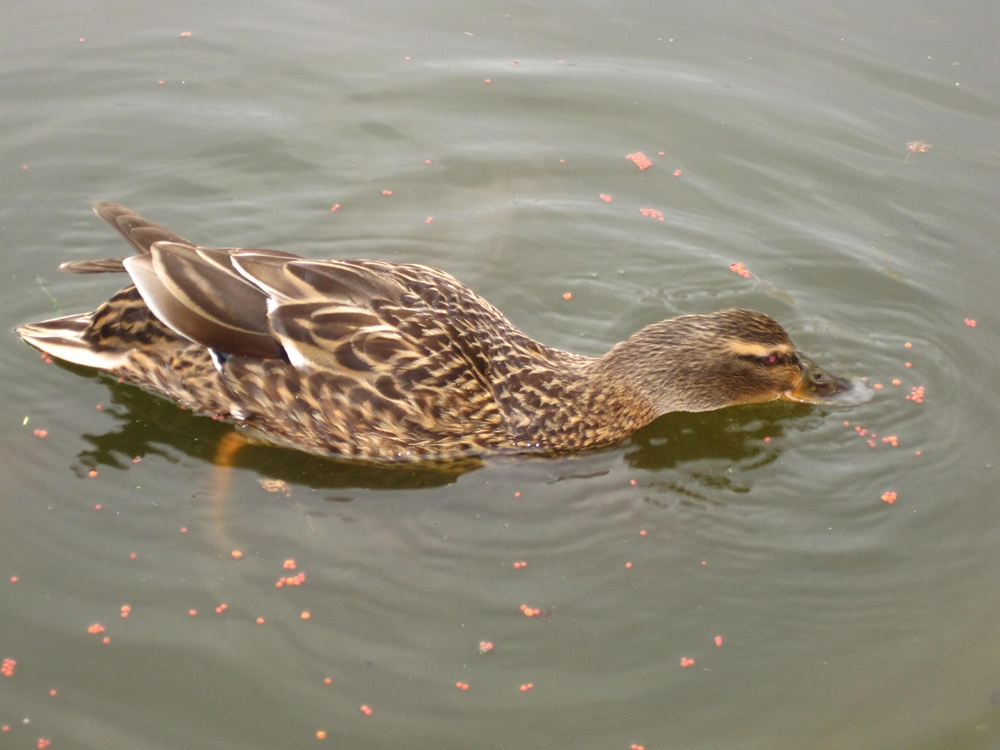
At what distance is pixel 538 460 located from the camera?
6.91 m

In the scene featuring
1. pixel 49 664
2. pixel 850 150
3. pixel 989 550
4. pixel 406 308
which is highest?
pixel 850 150

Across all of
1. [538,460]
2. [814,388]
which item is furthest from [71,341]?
[814,388]

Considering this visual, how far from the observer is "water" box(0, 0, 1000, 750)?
5.46 metres

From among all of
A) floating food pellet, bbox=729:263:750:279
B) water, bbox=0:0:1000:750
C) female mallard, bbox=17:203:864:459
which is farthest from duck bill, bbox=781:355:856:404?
floating food pellet, bbox=729:263:750:279

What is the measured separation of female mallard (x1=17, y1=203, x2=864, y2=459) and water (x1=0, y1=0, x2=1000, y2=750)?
0.24 metres

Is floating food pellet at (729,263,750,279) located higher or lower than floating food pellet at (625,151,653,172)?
lower

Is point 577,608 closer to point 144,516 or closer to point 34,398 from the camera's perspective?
point 144,516

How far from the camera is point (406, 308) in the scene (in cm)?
660

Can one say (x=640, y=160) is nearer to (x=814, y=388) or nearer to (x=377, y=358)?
(x=814, y=388)

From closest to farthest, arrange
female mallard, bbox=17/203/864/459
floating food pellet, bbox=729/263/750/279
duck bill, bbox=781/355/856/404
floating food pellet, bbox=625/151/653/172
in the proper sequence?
female mallard, bbox=17/203/864/459 < duck bill, bbox=781/355/856/404 < floating food pellet, bbox=729/263/750/279 < floating food pellet, bbox=625/151/653/172

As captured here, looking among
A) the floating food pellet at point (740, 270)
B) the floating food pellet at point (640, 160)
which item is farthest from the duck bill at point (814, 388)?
the floating food pellet at point (640, 160)

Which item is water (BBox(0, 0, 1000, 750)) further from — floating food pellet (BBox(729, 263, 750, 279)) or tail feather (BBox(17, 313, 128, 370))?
tail feather (BBox(17, 313, 128, 370))

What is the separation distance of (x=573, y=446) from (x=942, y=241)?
3.89m

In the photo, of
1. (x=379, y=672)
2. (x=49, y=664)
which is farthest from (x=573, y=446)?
(x=49, y=664)
